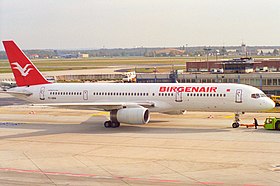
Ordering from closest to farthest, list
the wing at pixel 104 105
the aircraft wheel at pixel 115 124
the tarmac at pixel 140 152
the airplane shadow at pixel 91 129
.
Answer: the tarmac at pixel 140 152 < the airplane shadow at pixel 91 129 < the wing at pixel 104 105 < the aircraft wheel at pixel 115 124

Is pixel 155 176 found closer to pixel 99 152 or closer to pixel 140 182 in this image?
pixel 140 182

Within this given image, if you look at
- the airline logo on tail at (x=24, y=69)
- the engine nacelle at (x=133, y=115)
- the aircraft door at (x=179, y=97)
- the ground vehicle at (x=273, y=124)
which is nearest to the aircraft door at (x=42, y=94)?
the airline logo on tail at (x=24, y=69)

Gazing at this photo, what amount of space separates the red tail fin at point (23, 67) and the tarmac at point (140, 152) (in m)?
4.03

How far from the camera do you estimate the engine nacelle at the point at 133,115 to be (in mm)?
39906

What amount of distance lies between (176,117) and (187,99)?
25.2 ft

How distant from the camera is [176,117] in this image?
4916 cm

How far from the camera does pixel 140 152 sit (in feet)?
103

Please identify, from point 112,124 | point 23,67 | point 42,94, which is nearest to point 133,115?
point 112,124

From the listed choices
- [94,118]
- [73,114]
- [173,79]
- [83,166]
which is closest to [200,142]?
[83,166]

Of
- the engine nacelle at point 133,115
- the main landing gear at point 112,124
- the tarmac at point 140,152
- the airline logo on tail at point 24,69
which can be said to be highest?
the airline logo on tail at point 24,69

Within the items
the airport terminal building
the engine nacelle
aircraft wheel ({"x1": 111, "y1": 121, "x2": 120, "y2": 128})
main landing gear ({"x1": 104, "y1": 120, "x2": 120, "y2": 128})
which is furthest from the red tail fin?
the airport terminal building

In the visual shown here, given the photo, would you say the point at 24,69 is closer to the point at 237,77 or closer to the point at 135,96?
the point at 135,96

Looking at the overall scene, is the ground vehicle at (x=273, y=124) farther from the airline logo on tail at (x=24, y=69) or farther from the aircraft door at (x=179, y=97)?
the airline logo on tail at (x=24, y=69)

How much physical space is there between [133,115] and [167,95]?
Result: 399 cm
